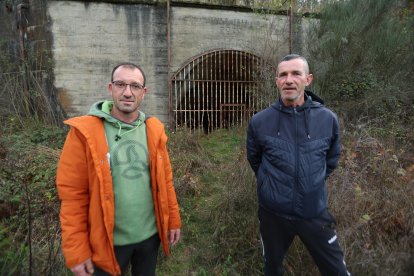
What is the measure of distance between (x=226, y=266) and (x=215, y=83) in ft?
17.0

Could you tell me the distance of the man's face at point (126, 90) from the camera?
1.90 meters

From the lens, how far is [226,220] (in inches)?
137

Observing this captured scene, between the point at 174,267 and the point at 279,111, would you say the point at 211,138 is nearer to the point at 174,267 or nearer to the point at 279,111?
the point at 174,267

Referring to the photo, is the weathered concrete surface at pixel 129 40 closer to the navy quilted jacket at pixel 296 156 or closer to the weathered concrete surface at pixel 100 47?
the weathered concrete surface at pixel 100 47

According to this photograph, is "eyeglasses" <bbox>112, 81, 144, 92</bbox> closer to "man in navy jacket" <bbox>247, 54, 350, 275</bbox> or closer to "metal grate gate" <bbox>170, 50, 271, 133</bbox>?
"man in navy jacket" <bbox>247, 54, 350, 275</bbox>

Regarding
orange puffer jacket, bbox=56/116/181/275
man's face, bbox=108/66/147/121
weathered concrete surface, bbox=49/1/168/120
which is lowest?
orange puffer jacket, bbox=56/116/181/275

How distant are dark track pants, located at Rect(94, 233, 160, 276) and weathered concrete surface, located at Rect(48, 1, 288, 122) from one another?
5128mm

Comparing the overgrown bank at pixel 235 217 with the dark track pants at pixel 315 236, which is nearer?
the dark track pants at pixel 315 236

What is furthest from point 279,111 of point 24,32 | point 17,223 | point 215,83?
point 24,32

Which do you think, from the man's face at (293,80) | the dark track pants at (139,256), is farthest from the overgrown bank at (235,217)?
the man's face at (293,80)

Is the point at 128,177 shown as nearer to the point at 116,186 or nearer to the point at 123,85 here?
the point at 116,186

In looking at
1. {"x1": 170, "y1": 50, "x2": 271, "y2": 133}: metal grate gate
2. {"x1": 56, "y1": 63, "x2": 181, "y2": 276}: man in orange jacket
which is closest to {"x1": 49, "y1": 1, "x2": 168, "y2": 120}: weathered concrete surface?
{"x1": 170, "y1": 50, "x2": 271, "y2": 133}: metal grate gate

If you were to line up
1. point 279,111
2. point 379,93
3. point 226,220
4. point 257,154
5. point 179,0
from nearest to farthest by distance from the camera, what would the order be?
point 279,111 → point 257,154 → point 226,220 → point 379,93 → point 179,0

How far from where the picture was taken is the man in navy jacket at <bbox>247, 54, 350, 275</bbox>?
209 cm
